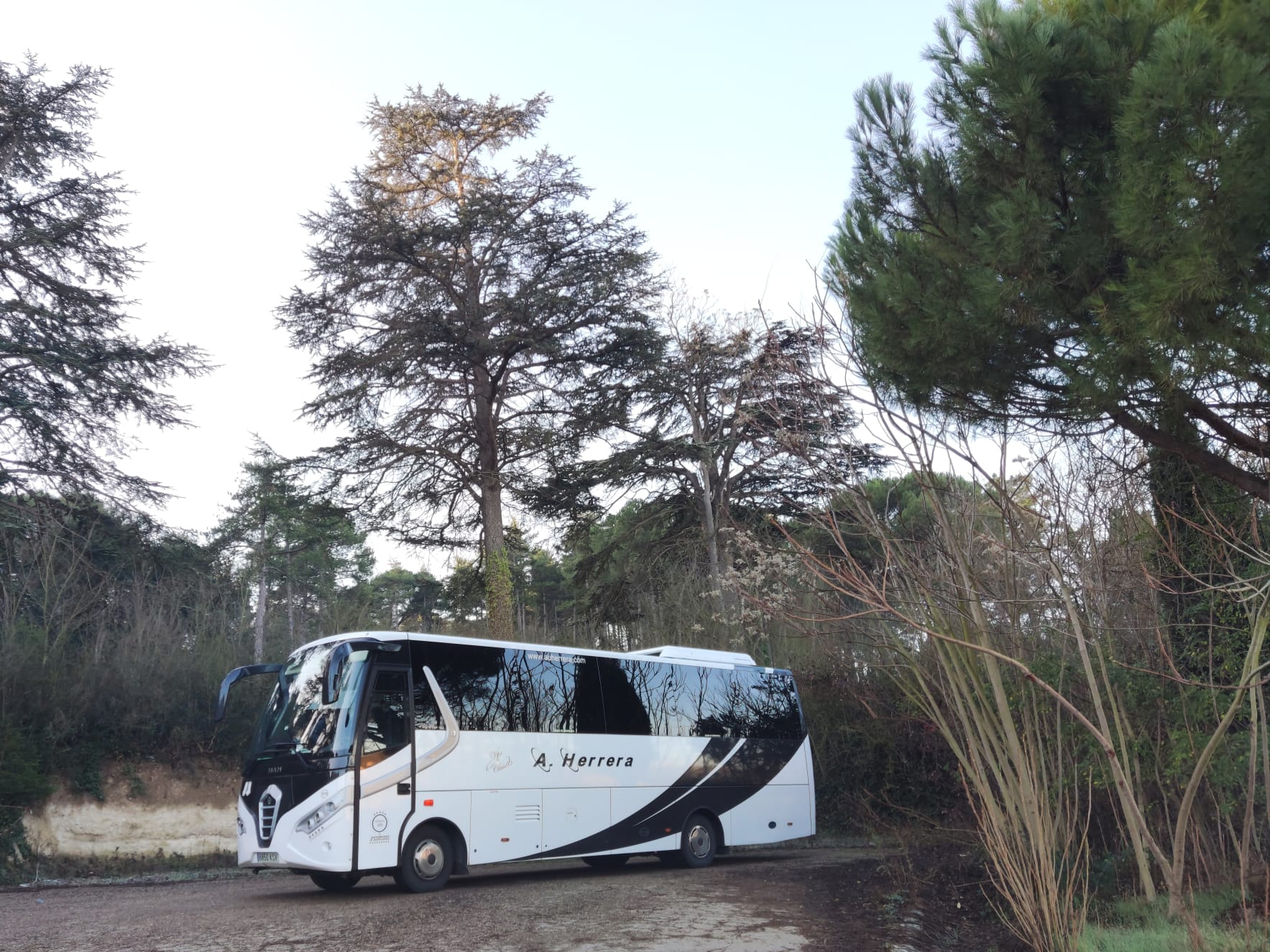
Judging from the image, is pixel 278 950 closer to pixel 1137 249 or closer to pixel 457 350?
pixel 1137 249

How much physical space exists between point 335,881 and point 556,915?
402 cm

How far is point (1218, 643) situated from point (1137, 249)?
4.68 metres

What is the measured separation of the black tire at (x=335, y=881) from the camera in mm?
12703

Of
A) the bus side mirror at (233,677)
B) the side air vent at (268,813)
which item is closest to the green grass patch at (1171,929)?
the side air vent at (268,813)

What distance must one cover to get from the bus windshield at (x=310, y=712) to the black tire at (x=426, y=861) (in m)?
1.38

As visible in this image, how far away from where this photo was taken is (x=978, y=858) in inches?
470

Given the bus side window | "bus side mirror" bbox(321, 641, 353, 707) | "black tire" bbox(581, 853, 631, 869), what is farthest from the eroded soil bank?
the bus side window

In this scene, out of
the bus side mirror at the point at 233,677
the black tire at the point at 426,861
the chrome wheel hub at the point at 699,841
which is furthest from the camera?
the chrome wheel hub at the point at 699,841

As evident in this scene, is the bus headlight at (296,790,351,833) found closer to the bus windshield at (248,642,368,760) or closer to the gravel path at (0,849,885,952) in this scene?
the bus windshield at (248,642,368,760)

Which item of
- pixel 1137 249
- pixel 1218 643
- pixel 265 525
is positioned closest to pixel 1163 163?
pixel 1137 249

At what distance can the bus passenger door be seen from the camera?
11.5 m

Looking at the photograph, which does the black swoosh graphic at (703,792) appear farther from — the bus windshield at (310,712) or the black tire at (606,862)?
the bus windshield at (310,712)

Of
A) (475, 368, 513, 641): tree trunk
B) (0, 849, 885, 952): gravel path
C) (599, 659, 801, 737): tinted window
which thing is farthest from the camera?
(475, 368, 513, 641): tree trunk

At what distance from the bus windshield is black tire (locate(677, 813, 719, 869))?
5589 millimetres
